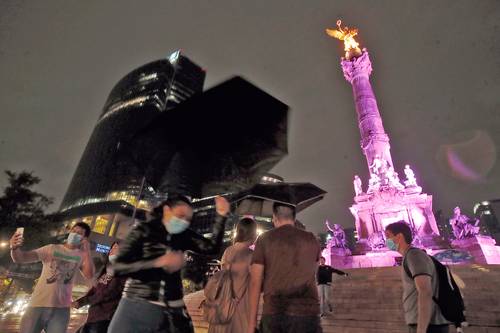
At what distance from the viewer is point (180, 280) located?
1.99 m

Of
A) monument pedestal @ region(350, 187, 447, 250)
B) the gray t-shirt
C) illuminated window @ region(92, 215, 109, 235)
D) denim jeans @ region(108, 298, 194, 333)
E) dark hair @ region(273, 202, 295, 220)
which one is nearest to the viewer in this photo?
denim jeans @ region(108, 298, 194, 333)

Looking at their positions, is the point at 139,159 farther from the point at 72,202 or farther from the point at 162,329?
the point at 72,202

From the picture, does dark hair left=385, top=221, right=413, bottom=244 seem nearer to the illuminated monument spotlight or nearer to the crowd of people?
the crowd of people

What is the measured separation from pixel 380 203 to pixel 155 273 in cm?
2369

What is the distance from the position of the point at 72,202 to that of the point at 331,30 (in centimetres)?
7315

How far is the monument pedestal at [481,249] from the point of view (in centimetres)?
1648

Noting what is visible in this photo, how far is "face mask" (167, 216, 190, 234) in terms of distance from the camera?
206cm

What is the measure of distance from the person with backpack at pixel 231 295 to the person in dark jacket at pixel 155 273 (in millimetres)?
1000

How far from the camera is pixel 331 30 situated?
35.3m

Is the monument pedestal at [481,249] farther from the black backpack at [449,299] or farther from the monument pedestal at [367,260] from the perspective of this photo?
the black backpack at [449,299]

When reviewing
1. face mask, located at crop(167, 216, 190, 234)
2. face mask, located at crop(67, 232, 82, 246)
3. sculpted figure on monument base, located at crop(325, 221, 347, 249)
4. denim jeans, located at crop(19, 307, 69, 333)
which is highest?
→ sculpted figure on monument base, located at crop(325, 221, 347, 249)

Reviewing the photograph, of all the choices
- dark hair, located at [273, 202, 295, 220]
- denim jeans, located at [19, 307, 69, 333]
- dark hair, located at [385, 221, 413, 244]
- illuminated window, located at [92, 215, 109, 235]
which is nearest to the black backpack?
dark hair, located at [385, 221, 413, 244]

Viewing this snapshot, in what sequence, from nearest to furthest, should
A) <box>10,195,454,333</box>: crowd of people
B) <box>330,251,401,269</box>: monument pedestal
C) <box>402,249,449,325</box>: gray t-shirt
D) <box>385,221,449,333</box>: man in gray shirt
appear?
<box>10,195,454,333</box>: crowd of people, <box>385,221,449,333</box>: man in gray shirt, <box>402,249,449,325</box>: gray t-shirt, <box>330,251,401,269</box>: monument pedestal

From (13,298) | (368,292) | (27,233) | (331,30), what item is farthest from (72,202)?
(368,292)
